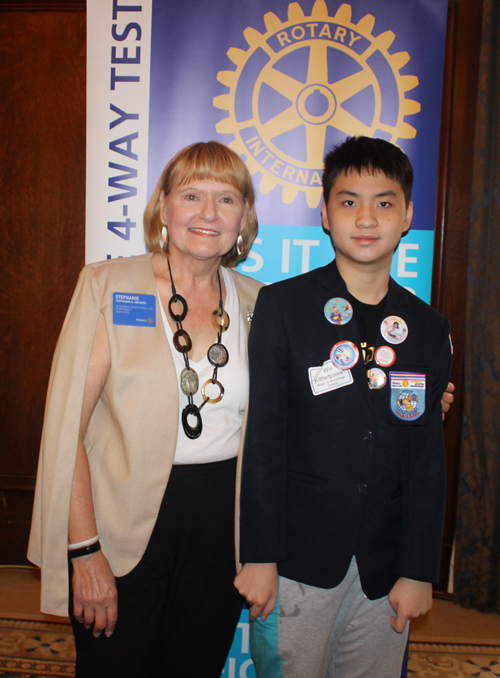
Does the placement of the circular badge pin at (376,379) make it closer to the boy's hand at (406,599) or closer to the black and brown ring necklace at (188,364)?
the black and brown ring necklace at (188,364)

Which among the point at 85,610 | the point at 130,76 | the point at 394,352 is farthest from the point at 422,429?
the point at 130,76

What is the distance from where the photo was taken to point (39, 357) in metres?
2.99

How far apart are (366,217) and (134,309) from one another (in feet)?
2.35

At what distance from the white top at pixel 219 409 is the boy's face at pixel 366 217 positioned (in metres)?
0.45

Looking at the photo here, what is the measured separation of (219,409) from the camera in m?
1.41

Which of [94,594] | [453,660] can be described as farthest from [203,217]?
[453,660]

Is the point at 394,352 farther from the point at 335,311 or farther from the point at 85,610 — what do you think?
the point at 85,610

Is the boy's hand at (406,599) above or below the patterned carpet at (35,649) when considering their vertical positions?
above

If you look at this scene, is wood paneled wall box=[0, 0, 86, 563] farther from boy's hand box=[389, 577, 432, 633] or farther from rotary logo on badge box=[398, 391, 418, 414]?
boy's hand box=[389, 577, 432, 633]

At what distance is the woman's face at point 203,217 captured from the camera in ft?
4.76

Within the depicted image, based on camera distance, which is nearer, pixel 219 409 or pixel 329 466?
pixel 329 466

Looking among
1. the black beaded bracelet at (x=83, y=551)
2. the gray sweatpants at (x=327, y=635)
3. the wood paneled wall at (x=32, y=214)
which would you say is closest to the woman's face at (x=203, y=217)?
the black beaded bracelet at (x=83, y=551)

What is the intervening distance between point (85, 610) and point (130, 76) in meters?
1.90

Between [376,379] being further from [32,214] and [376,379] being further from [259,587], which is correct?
[32,214]
